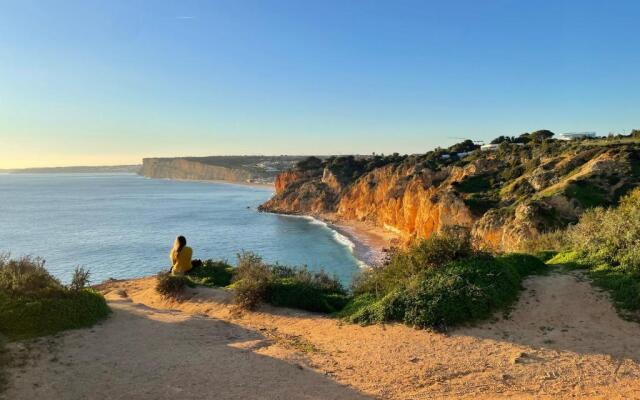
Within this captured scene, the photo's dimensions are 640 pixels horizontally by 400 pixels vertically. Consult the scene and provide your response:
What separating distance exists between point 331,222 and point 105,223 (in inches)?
1270

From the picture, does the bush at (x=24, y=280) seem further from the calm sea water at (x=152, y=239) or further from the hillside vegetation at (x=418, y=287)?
the calm sea water at (x=152, y=239)

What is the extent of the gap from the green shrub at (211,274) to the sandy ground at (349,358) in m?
6.00

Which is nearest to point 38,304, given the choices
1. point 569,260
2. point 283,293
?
point 283,293

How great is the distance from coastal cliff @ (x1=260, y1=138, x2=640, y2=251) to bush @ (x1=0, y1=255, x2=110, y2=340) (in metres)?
12.4

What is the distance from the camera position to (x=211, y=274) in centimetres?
1841

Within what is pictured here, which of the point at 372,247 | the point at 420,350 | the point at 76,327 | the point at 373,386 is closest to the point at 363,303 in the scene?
the point at 420,350

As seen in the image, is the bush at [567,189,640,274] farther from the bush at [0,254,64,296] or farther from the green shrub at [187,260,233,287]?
the bush at [0,254,64,296]

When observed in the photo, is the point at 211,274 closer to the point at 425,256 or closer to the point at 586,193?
the point at 425,256

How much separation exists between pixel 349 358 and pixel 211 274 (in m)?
10.6

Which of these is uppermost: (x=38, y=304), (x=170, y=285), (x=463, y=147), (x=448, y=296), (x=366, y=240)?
(x=463, y=147)

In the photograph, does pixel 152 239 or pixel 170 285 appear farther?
pixel 152 239

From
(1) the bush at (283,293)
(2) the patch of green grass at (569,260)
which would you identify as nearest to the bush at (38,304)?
(1) the bush at (283,293)

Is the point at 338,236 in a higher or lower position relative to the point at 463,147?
lower

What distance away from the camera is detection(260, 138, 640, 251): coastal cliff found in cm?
2717
